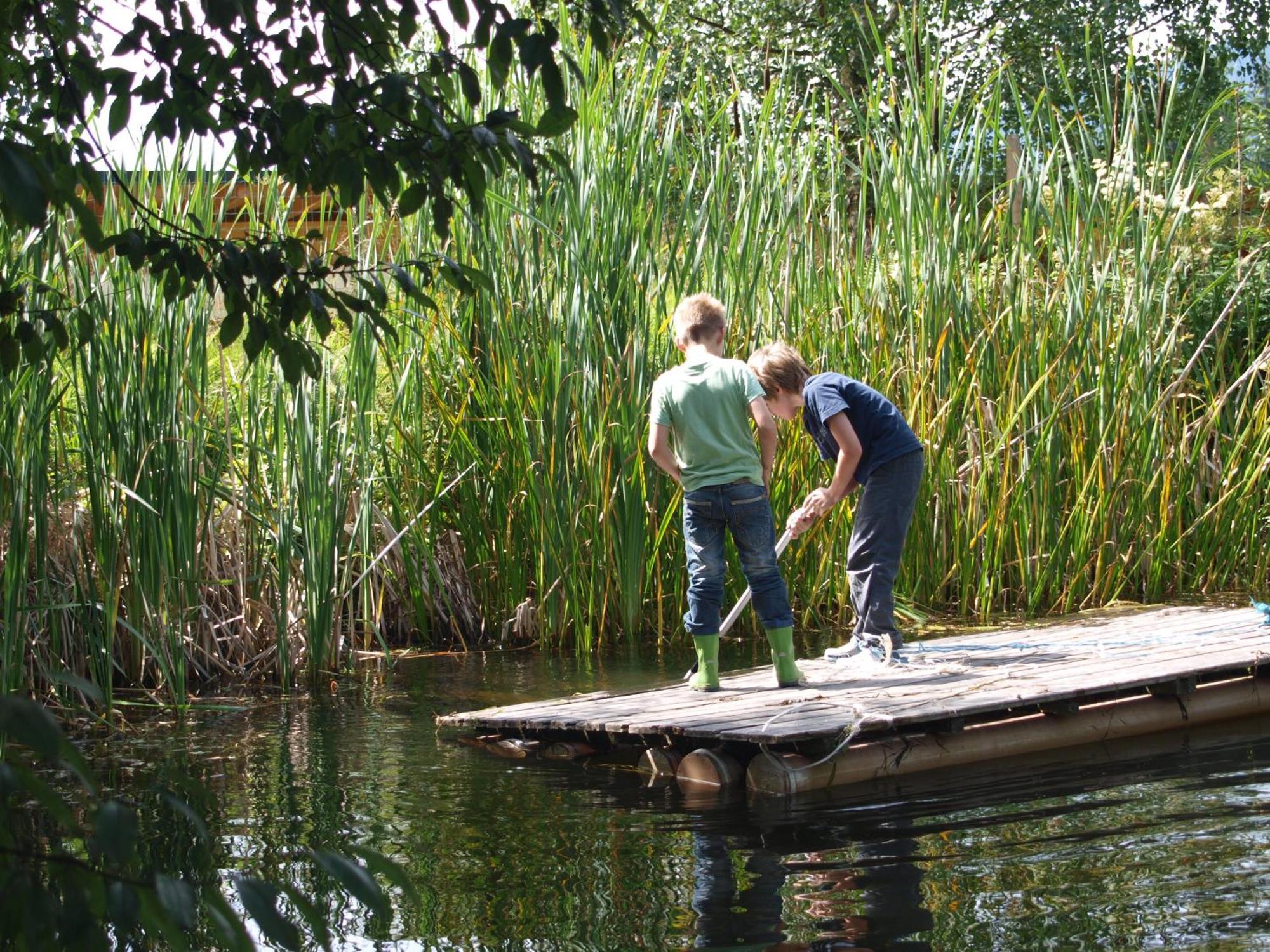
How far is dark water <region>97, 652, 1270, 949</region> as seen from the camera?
2631 millimetres

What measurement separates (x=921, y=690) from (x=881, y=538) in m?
0.72

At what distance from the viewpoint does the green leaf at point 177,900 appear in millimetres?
1073

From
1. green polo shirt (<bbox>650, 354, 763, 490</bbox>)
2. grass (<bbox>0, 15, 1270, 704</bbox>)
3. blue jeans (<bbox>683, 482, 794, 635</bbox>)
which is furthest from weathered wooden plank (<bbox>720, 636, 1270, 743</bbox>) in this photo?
grass (<bbox>0, 15, 1270, 704</bbox>)

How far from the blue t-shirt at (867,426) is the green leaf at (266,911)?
3.97 meters

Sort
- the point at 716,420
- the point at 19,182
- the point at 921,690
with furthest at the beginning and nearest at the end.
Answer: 1. the point at 716,420
2. the point at 921,690
3. the point at 19,182

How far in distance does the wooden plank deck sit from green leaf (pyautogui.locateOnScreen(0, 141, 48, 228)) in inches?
112

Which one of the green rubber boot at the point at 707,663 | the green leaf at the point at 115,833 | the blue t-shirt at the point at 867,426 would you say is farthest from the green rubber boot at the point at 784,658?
the green leaf at the point at 115,833

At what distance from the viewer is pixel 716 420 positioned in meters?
4.61

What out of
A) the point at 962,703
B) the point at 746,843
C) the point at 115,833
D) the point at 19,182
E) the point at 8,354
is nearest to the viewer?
the point at 115,833

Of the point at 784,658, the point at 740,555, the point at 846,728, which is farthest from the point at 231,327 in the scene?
the point at 784,658

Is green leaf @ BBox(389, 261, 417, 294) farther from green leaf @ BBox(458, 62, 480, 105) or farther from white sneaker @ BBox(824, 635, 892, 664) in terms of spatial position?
white sneaker @ BBox(824, 635, 892, 664)

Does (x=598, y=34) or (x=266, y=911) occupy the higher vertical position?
(x=598, y=34)

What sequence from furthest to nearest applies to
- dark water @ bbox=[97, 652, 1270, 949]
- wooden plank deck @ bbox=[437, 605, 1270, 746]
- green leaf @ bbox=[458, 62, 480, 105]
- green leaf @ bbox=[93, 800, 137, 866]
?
wooden plank deck @ bbox=[437, 605, 1270, 746] → dark water @ bbox=[97, 652, 1270, 949] → green leaf @ bbox=[458, 62, 480, 105] → green leaf @ bbox=[93, 800, 137, 866]

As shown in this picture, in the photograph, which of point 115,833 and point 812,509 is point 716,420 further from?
point 115,833
